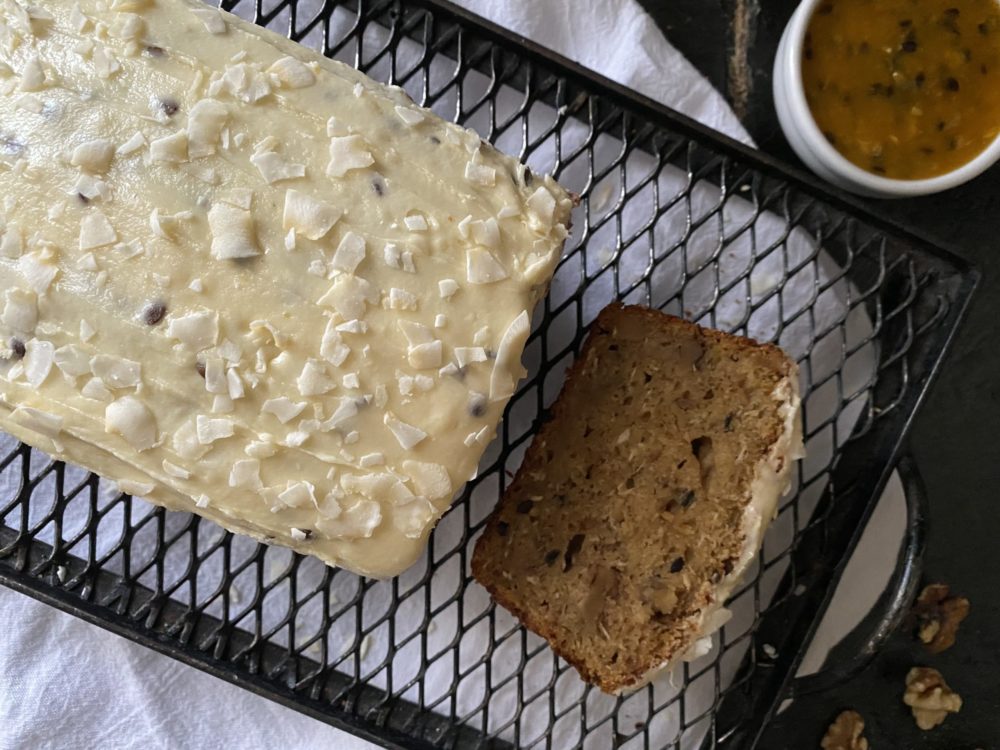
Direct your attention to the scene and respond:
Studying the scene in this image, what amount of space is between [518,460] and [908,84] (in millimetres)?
799

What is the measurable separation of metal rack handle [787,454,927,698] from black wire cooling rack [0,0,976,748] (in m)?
0.15

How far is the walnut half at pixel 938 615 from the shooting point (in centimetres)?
136

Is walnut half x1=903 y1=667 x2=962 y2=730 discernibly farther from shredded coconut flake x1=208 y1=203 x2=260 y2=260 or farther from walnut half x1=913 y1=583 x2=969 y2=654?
shredded coconut flake x1=208 y1=203 x2=260 y2=260

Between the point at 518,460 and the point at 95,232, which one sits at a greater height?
the point at 95,232

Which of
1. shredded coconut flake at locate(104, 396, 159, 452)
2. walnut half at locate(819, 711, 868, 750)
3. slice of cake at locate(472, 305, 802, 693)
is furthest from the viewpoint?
walnut half at locate(819, 711, 868, 750)

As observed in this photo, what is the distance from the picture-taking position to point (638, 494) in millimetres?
1129

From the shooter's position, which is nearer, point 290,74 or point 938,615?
point 290,74

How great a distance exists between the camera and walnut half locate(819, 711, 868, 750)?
4.41 ft

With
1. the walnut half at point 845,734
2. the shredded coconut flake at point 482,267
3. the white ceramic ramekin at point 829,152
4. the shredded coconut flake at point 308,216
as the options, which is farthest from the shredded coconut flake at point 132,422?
the walnut half at point 845,734

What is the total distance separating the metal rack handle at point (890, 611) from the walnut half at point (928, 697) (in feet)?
0.31

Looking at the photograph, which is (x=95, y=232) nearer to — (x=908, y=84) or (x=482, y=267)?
(x=482, y=267)

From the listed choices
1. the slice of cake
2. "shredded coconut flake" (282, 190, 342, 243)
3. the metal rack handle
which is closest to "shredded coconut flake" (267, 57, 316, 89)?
"shredded coconut flake" (282, 190, 342, 243)

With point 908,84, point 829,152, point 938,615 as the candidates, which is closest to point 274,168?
point 829,152

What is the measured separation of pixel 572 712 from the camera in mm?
1273
